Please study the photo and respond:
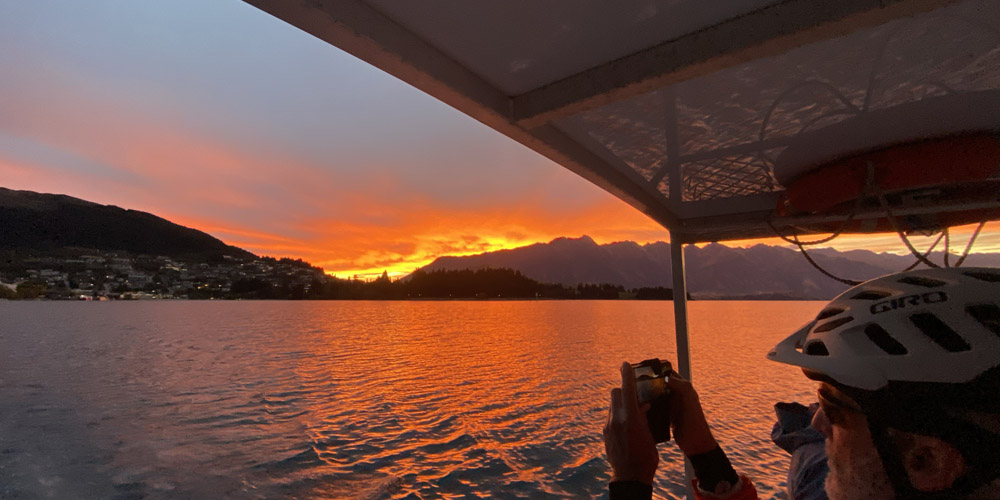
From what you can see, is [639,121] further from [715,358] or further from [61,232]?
[61,232]

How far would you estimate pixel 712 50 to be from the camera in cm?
185

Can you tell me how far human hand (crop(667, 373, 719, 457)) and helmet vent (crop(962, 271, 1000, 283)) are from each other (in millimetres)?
941

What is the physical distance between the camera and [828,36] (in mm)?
1627

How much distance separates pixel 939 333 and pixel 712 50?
4.37 ft

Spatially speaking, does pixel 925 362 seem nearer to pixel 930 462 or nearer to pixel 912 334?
pixel 912 334

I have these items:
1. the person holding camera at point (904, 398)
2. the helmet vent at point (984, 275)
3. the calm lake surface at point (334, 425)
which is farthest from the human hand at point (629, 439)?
the calm lake surface at point (334, 425)

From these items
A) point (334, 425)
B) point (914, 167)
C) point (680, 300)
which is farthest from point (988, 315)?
point (334, 425)

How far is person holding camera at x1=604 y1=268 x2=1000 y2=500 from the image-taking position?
1.00 metres

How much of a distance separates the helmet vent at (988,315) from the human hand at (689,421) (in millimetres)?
823

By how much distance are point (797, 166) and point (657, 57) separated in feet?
2.89

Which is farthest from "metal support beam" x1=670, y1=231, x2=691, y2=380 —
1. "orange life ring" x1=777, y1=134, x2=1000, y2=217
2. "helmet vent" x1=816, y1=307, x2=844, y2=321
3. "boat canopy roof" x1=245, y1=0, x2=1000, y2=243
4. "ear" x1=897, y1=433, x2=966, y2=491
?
"ear" x1=897, y1=433, x2=966, y2=491

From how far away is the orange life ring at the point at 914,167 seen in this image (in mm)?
1664

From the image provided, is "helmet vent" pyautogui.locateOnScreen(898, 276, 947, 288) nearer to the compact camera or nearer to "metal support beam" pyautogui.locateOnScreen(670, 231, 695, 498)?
the compact camera

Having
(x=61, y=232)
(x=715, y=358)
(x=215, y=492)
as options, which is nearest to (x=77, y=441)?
(x=215, y=492)
